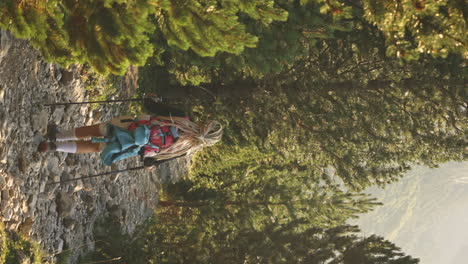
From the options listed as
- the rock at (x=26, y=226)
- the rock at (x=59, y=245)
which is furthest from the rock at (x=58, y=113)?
the rock at (x=59, y=245)

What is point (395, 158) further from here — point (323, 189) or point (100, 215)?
point (100, 215)

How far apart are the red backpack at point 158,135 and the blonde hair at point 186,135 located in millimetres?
61

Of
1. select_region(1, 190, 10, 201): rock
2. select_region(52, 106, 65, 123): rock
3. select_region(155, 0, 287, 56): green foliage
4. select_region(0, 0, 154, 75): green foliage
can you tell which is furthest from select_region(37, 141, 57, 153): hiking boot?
select_region(155, 0, 287, 56): green foliage

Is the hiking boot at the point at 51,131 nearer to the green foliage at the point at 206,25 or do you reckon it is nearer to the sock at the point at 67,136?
the sock at the point at 67,136

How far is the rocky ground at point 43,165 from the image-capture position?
16.9 ft

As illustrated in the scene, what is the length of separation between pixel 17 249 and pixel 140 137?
82.8 inches

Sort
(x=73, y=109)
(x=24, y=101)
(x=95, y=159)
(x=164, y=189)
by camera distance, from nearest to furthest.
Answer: (x=24, y=101) → (x=73, y=109) → (x=95, y=159) → (x=164, y=189)

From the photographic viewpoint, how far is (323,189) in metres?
10.9

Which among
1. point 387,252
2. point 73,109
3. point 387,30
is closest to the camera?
point 387,30

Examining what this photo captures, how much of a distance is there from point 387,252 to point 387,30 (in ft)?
22.9

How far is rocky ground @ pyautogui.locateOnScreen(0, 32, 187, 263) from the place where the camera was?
16.9 ft

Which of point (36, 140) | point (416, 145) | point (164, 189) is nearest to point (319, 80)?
point (416, 145)

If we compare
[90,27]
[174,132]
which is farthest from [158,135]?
[90,27]

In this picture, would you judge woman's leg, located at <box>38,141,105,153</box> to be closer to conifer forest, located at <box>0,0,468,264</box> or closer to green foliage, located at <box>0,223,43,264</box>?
conifer forest, located at <box>0,0,468,264</box>
